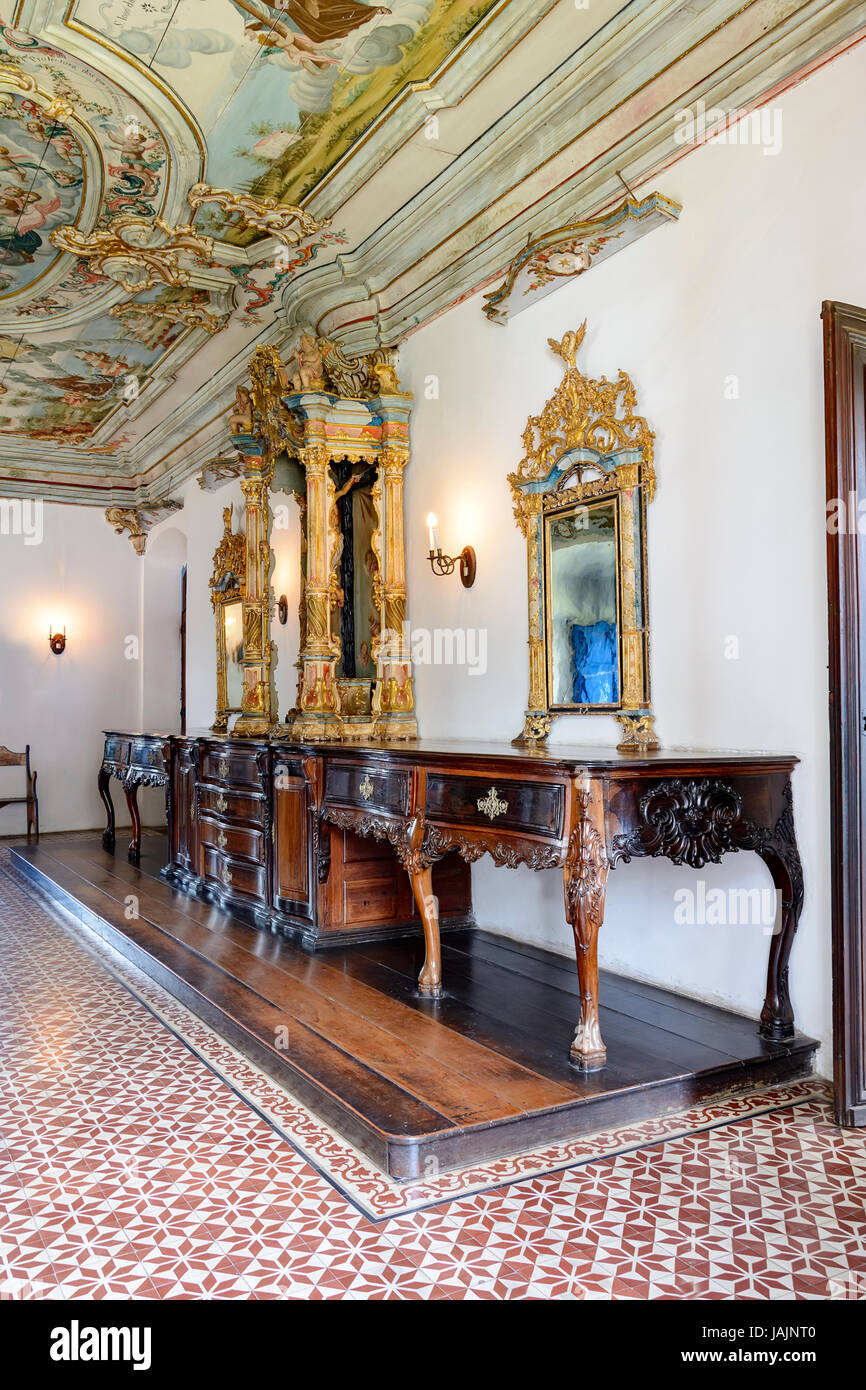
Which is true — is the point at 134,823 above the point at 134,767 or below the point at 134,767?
below

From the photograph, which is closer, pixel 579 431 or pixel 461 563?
Answer: pixel 579 431

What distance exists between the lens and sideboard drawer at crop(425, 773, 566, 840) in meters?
3.09

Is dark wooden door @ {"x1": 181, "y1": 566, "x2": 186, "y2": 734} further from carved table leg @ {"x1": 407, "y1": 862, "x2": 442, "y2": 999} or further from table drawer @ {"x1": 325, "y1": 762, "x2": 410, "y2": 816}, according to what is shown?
carved table leg @ {"x1": 407, "y1": 862, "x2": 442, "y2": 999}

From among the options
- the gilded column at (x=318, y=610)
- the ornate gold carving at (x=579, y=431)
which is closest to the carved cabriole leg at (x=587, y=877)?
the ornate gold carving at (x=579, y=431)

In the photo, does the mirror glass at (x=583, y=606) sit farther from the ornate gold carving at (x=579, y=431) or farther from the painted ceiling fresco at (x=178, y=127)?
the painted ceiling fresco at (x=178, y=127)

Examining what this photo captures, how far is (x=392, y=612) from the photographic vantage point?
5789 millimetres

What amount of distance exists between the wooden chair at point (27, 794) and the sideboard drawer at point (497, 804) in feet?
23.5

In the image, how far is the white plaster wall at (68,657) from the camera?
10242 mm

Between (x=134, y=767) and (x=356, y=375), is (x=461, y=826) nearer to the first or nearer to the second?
(x=356, y=375)

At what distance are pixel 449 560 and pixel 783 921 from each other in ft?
9.27

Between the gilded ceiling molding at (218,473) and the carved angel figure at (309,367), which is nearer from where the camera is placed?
the carved angel figure at (309,367)

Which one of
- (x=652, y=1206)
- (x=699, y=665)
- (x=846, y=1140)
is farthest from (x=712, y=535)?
(x=652, y=1206)

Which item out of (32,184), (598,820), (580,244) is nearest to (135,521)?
(32,184)
